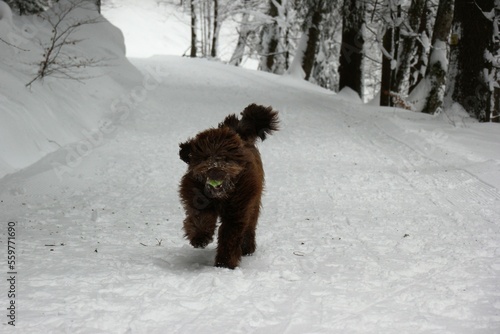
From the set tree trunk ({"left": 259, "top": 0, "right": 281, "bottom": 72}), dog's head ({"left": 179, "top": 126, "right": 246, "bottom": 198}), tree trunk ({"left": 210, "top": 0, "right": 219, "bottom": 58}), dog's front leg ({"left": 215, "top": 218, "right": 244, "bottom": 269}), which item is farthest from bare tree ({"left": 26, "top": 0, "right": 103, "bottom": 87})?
tree trunk ({"left": 210, "top": 0, "right": 219, "bottom": 58})

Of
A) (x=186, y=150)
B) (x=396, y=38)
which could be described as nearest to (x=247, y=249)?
(x=186, y=150)

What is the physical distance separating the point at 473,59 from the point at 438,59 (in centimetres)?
383

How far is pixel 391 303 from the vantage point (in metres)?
4.09

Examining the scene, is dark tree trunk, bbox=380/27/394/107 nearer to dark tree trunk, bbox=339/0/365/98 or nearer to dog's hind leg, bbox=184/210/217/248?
dark tree trunk, bbox=339/0/365/98

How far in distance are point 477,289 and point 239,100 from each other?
1418 cm

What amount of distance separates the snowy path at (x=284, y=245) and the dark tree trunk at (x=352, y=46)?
672cm

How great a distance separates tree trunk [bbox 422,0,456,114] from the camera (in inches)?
643

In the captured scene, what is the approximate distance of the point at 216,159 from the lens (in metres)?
4.62

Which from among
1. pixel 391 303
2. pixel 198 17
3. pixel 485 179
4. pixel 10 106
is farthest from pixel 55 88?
pixel 198 17

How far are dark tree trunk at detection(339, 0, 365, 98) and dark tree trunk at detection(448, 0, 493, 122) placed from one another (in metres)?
5.24

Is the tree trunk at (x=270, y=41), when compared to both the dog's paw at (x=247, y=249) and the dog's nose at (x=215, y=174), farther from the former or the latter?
the dog's nose at (x=215, y=174)

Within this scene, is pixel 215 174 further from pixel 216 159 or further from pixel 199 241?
pixel 199 241

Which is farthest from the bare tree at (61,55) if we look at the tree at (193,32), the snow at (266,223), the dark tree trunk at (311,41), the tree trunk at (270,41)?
the tree at (193,32)

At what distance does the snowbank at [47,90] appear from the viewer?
941 centimetres
